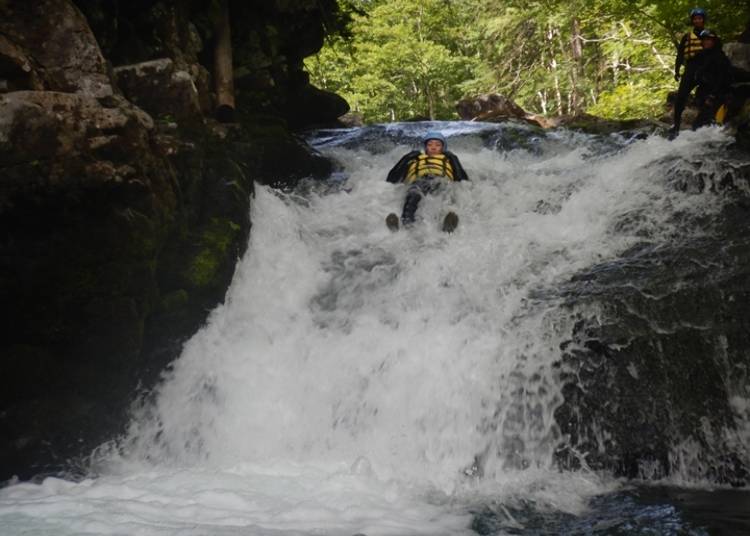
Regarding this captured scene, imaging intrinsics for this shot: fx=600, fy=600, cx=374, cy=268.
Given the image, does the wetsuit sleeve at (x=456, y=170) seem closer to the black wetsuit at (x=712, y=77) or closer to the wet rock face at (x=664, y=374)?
the black wetsuit at (x=712, y=77)

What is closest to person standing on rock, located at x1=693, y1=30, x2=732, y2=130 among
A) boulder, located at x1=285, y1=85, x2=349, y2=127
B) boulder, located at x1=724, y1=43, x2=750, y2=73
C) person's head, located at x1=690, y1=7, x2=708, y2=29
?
person's head, located at x1=690, y1=7, x2=708, y2=29

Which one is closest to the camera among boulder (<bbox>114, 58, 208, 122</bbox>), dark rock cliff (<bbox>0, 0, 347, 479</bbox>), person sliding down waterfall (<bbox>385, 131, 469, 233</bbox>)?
dark rock cliff (<bbox>0, 0, 347, 479</bbox>)

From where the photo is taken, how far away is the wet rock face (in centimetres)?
430

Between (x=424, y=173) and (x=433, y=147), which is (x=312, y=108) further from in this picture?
(x=424, y=173)

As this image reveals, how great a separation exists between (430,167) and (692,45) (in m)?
4.49

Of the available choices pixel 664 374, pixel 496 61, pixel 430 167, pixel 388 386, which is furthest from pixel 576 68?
pixel 388 386

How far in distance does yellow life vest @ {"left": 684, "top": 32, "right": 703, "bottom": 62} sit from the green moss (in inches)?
295

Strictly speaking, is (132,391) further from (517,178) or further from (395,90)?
(395,90)

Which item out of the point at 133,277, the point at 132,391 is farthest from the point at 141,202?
the point at 132,391

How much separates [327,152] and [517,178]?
410cm

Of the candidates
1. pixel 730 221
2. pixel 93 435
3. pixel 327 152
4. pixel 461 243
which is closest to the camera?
pixel 93 435

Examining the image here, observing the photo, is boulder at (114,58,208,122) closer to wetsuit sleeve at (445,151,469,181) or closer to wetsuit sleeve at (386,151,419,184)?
wetsuit sleeve at (386,151,419,184)

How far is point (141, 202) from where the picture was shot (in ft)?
17.4

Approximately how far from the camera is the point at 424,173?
9.02 metres
